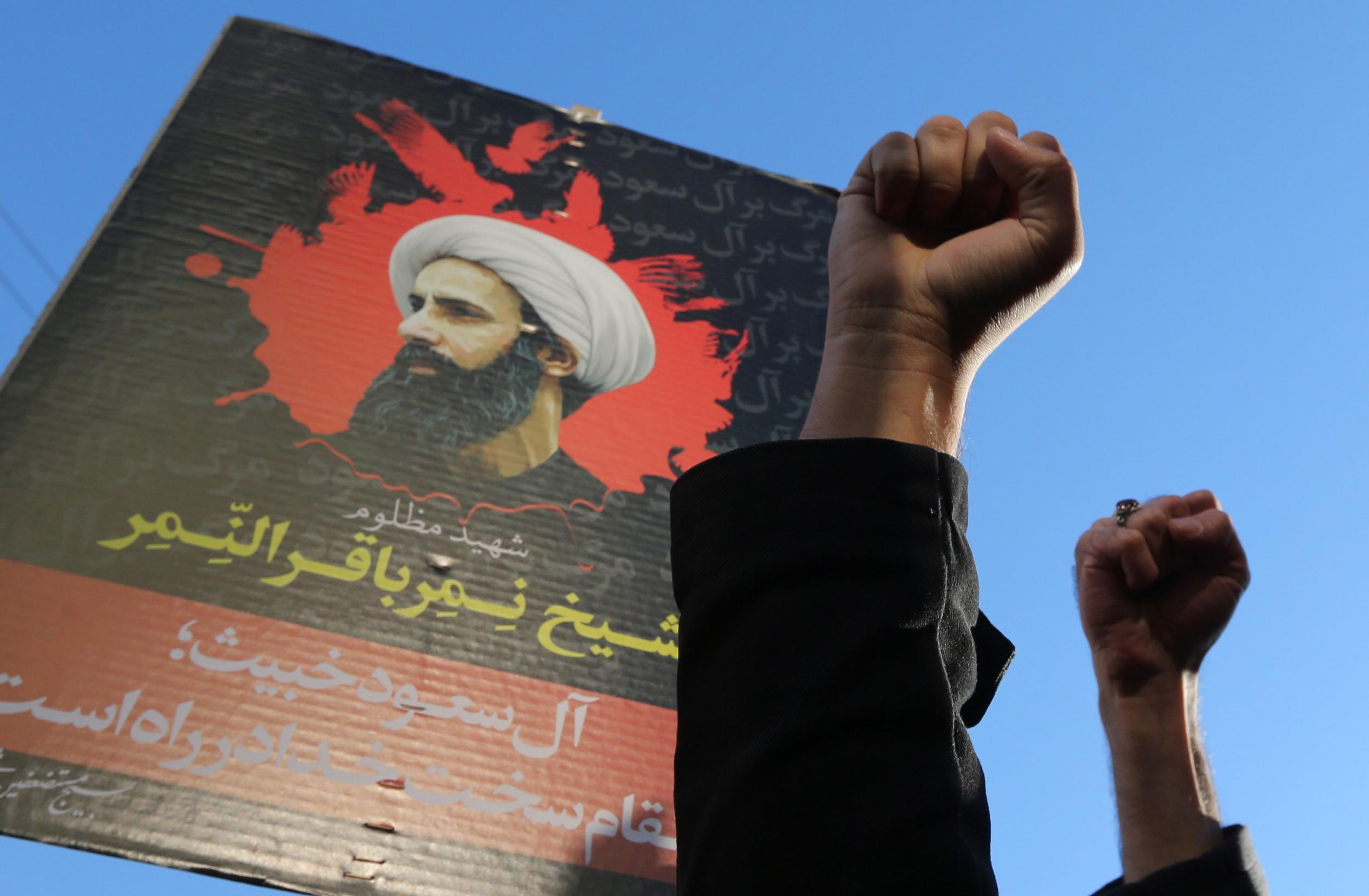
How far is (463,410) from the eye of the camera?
1.71 metres

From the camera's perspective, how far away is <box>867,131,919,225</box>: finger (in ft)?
1.31

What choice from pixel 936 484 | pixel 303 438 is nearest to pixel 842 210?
pixel 936 484

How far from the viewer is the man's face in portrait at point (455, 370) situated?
167 centimetres

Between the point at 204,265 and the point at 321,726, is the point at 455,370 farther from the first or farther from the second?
the point at 321,726

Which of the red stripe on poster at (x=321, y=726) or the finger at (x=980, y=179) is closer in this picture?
the finger at (x=980, y=179)

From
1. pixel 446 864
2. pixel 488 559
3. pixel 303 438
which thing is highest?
pixel 303 438

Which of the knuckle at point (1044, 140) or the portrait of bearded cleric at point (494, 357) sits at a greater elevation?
the portrait of bearded cleric at point (494, 357)

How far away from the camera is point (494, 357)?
178cm

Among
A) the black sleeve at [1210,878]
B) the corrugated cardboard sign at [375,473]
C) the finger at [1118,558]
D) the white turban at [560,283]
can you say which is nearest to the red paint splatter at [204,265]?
the corrugated cardboard sign at [375,473]

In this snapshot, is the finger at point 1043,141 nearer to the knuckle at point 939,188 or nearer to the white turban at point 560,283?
the knuckle at point 939,188

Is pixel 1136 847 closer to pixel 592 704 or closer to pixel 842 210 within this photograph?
pixel 842 210

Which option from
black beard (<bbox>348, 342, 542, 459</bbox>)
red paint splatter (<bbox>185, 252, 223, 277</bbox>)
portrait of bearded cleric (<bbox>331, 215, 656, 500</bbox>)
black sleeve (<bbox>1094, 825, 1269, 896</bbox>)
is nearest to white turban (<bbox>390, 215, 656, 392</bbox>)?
portrait of bearded cleric (<bbox>331, 215, 656, 500</bbox>)

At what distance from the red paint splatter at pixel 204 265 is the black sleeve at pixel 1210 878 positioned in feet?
5.22

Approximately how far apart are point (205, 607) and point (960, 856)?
4.40ft
